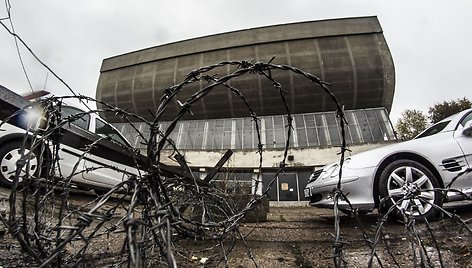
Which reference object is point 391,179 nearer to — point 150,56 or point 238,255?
point 238,255

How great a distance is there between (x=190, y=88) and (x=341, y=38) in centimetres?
1519

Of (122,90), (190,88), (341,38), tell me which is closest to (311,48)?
(341,38)

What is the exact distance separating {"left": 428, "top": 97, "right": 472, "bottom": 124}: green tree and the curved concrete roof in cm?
369

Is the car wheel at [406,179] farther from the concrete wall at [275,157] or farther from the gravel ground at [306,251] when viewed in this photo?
the concrete wall at [275,157]

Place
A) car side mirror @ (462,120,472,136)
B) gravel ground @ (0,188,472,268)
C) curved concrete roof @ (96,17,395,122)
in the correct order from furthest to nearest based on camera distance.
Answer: curved concrete roof @ (96,17,395,122)
car side mirror @ (462,120,472,136)
gravel ground @ (0,188,472,268)

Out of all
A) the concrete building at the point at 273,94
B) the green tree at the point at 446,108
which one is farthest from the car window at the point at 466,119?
the green tree at the point at 446,108

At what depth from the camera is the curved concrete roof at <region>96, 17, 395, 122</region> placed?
75.4ft

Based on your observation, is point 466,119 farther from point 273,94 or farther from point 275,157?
point 273,94

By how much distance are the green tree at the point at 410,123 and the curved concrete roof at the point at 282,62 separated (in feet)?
8.75

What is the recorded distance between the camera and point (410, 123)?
2575cm

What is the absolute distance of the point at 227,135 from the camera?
66.4 feet

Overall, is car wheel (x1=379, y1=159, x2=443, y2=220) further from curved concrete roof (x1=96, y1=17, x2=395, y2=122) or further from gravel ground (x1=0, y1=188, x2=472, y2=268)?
curved concrete roof (x1=96, y1=17, x2=395, y2=122)

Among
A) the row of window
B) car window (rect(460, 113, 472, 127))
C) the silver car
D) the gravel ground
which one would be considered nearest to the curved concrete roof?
the row of window

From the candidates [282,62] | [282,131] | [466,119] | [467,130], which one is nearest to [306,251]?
[467,130]
